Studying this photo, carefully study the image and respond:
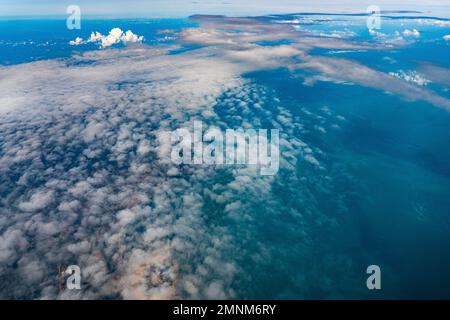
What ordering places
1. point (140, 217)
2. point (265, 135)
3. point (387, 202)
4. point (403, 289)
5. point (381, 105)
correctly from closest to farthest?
1. point (403, 289)
2. point (140, 217)
3. point (387, 202)
4. point (265, 135)
5. point (381, 105)

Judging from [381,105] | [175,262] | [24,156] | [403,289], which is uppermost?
[381,105]

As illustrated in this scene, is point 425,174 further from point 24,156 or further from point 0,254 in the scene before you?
point 24,156

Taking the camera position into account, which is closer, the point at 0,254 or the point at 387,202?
the point at 0,254

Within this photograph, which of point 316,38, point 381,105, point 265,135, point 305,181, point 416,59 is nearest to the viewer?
point 305,181

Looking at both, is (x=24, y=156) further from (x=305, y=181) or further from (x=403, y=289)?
(x=403, y=289)

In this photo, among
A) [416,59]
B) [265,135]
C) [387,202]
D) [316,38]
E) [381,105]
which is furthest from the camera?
[316,38]

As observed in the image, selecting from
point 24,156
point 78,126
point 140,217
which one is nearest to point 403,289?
point 140,217

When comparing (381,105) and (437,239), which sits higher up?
(381,105)

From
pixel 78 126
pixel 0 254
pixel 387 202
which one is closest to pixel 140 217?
pixel 0 254

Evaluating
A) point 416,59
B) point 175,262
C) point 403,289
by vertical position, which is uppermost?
point 416,59
